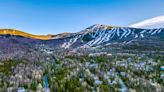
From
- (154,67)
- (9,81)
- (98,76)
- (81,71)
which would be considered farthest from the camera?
(154,67)

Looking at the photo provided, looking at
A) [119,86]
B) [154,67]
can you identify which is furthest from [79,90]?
[154,67]

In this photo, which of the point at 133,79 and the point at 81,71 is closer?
the point at 133,79

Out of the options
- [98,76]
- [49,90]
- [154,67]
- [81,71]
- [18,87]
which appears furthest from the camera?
[154,67]

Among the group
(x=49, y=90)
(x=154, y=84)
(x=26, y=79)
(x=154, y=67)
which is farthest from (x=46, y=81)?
(x=154, y=67)

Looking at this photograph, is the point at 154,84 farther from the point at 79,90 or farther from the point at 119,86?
the point at 79,90

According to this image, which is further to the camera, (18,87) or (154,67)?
(154,67)

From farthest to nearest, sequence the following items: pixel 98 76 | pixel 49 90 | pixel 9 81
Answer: pixel 98 76
pixel 9 81
pixel 49 90

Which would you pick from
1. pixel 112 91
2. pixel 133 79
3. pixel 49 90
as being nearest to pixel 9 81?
pixel 49 90

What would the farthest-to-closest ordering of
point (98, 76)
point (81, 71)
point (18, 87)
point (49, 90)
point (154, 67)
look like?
point (154, 67) < point (81, 71) < point (98, 76) < point (18, 87) < point (49, 90)

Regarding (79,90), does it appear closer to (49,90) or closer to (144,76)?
(49,90)
